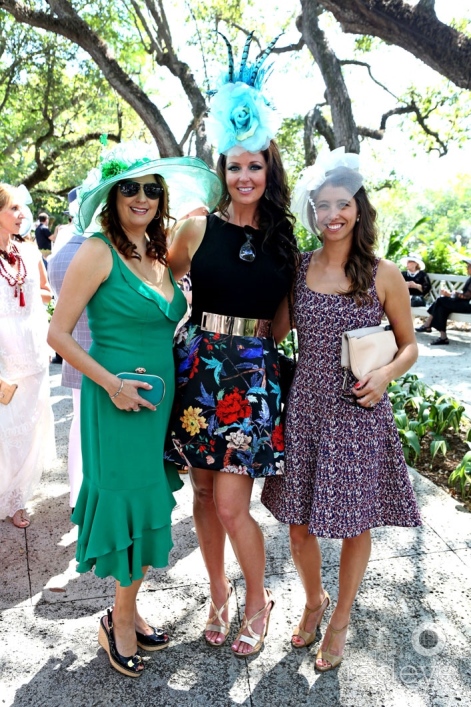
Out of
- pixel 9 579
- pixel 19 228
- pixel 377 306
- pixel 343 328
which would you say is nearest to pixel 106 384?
pixel 343 328

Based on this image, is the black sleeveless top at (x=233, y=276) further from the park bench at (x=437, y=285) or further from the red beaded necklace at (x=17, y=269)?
the park bench at (x=437, y=285)

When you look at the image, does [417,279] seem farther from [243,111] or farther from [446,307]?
[243,111]

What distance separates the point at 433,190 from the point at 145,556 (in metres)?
101

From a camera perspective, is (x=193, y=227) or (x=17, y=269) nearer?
(x=193, y=227)

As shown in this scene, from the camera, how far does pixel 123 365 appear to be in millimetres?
2199

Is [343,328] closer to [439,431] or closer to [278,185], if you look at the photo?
[278,185]

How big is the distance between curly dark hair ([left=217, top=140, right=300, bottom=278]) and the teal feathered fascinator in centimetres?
9

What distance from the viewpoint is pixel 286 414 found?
7.86ft

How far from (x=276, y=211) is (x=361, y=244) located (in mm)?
398

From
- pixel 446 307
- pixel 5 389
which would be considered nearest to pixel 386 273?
pixel 5 389

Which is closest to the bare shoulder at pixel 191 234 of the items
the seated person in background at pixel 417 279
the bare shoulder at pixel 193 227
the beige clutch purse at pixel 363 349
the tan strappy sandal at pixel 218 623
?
the bare shoulder at pixel 193 227

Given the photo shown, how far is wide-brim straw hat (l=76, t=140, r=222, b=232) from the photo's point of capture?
2184 millimetres

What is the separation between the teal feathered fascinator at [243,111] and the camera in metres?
2.28

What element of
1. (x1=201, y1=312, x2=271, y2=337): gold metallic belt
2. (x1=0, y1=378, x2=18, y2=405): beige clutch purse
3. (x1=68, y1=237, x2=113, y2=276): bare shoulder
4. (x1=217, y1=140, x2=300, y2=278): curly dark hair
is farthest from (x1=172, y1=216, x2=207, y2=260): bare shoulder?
(x1=0, y1=378, x2=18, y2=405): beige clutch purse
